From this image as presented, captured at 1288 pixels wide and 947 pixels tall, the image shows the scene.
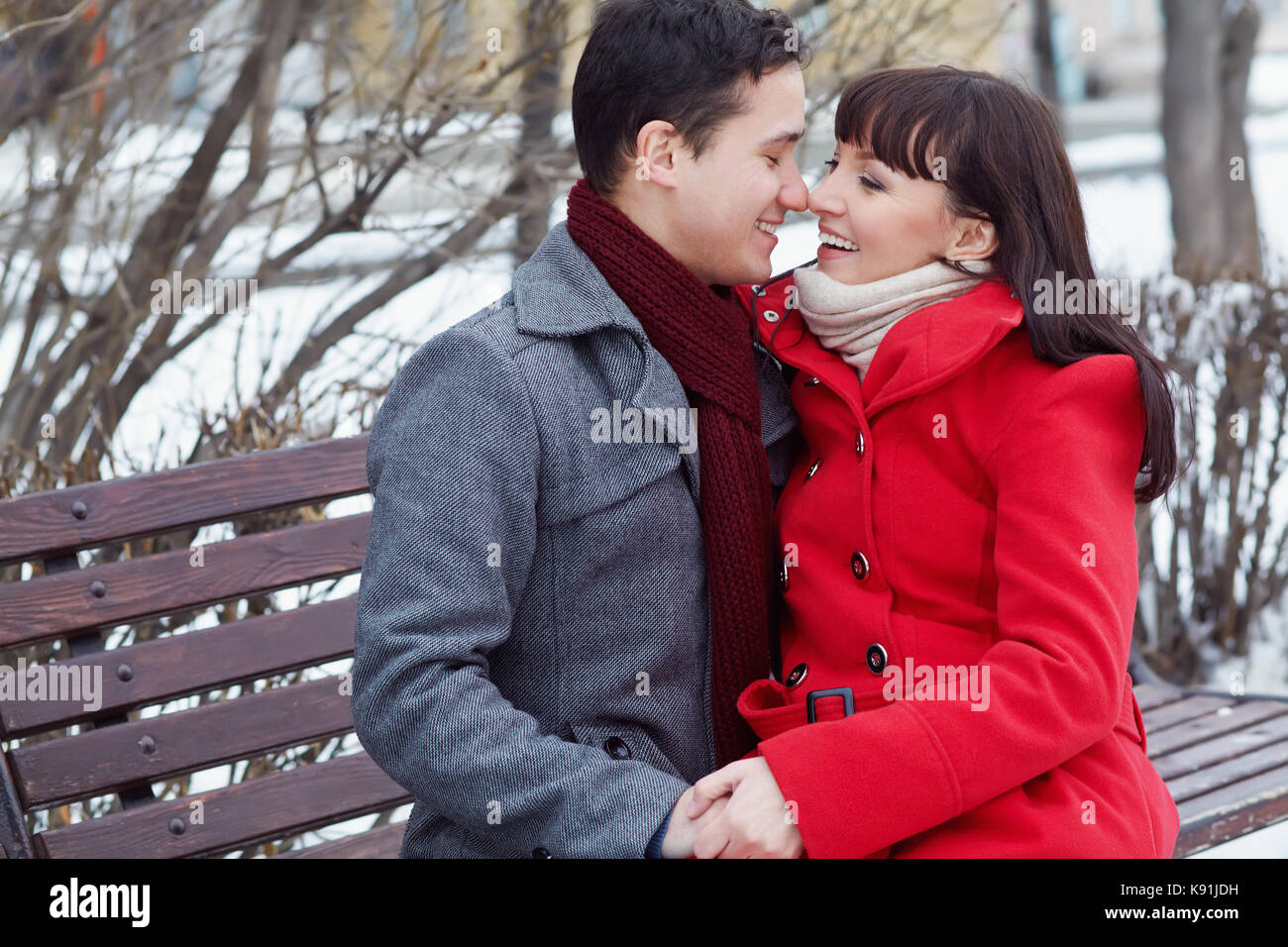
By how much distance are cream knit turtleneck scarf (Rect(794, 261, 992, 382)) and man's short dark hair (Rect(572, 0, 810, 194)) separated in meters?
0.29

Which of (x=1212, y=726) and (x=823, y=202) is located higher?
(x=823, y=202)

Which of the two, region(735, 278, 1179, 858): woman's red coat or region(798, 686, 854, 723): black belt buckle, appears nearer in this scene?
region(735, 278, 1179, 858): woman's red coat

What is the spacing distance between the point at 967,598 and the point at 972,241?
1.75 ft

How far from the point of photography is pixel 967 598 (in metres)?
2.06

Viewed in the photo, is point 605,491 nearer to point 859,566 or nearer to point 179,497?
point 859,566

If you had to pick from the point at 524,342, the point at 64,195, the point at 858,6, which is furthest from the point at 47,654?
the point at 858,6

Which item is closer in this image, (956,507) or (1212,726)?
(956,507)

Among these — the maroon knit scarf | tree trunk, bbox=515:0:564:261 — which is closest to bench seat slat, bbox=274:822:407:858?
the maroon knit scarf

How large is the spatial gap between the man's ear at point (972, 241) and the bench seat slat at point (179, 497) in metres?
1.22

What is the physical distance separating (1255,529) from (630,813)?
3.81 meters

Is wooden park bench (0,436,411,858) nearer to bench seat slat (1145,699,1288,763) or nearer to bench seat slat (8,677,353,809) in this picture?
bench seat slat (8,677,353,809)

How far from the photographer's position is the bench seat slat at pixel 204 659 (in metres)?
2.66

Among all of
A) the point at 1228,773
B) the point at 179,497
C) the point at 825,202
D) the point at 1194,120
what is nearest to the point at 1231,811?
the point at 1228,773

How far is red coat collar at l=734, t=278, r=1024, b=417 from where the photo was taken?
2.04m
